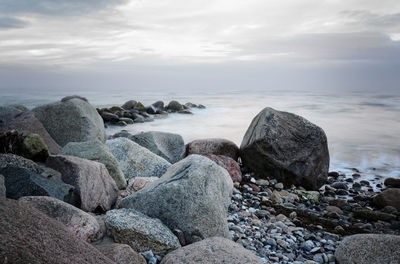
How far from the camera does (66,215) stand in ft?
9.65

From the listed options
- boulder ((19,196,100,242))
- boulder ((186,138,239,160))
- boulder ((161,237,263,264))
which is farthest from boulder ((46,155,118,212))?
boulder ((186,138,239,160))

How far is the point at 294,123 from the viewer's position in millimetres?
7312

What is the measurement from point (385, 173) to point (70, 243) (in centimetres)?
920

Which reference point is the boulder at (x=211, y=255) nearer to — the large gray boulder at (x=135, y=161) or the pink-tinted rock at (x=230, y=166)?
the large gray boulder at (x=135, y=161)

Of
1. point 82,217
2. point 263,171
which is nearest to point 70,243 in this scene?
point 82,217

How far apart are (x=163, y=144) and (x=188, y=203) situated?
4501 millimetres

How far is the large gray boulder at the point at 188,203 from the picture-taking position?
3600mm

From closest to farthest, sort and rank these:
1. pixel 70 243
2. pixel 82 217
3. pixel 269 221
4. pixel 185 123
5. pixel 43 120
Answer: pixel 70 243, pixel 82 217, pixel 269 221, pixel 43 120, pixel 185 123

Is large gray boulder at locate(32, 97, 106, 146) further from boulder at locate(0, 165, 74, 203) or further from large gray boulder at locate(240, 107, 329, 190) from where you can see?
boulder at locate(0, 165, 74, 203)

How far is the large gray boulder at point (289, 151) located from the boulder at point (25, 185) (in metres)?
4.72

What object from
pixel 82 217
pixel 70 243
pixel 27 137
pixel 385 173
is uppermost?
pixel 27 137

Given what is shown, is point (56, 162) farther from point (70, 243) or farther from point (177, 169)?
point (70, 243)

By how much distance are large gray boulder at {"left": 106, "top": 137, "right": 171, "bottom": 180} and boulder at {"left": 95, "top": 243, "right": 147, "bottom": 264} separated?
10.8 ft

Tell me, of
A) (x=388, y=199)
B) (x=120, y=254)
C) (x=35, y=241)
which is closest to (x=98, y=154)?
(x=120, y=254)
